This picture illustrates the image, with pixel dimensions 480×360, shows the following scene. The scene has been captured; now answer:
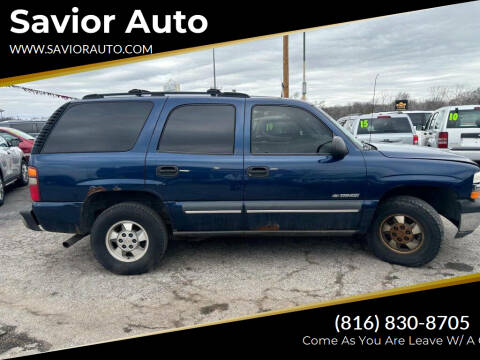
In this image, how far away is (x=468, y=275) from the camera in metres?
3.36

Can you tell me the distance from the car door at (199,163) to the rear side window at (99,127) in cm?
25

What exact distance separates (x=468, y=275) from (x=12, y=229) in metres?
5.92

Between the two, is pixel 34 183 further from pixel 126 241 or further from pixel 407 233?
pixel 407 233

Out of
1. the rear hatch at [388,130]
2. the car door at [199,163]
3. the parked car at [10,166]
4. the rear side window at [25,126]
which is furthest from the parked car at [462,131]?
the rear side window at [25,126]

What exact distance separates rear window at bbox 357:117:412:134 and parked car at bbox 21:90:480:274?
514 cm

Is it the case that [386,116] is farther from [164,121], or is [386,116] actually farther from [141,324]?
[141,324]

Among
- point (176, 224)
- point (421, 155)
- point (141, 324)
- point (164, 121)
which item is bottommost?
point (141, 324)

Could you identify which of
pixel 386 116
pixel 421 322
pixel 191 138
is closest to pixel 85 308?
pixel 191 138

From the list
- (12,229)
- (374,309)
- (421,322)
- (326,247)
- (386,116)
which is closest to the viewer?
(421,322)

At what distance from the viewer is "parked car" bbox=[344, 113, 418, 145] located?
824 centimetres

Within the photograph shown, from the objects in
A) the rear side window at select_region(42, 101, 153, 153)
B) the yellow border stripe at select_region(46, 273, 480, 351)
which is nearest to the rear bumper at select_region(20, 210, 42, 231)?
the rear side window at select_region(42, 101, 153, 153)

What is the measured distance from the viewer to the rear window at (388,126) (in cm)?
839

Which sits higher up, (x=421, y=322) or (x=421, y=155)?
(x=421, y=155)

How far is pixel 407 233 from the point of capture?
3.55m
